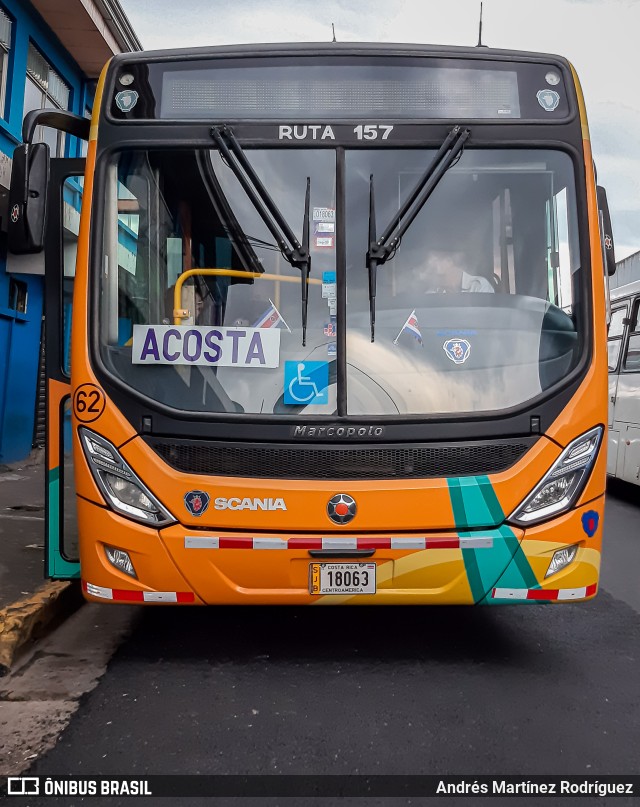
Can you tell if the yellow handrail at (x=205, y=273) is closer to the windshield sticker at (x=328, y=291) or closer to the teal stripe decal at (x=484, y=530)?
the windshield sticker at (x=328, y=291)

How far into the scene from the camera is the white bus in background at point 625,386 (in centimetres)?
1039

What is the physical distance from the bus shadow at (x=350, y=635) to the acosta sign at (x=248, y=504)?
3.01 feet

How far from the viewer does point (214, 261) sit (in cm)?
428

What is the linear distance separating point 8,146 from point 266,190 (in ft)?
26.2

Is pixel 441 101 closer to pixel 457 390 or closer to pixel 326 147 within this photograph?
pixel 326 147

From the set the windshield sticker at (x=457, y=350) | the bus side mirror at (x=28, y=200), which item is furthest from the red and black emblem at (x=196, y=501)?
the bus side mirror at (x=28, y=200)

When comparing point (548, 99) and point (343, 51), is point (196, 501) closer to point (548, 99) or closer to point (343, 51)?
point (343, 51)

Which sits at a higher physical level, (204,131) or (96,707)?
(204,131)

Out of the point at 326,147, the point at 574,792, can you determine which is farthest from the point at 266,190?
the point at 574,792

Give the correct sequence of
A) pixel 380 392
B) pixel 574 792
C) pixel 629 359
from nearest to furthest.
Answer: pixel 574 792
pixel 380 392
pixel 629 359

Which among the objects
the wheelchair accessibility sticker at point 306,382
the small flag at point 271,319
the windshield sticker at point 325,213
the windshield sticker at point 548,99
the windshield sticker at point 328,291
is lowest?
the wheelchair accessibility sticker at point 306,382

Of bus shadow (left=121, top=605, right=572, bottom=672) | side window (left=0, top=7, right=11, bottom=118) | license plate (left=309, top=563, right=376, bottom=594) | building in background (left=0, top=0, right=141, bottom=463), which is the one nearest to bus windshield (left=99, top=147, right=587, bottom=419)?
license plate (left=309, top=563, right=376, bottom=594)

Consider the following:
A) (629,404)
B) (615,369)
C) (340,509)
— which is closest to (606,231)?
(340,509)

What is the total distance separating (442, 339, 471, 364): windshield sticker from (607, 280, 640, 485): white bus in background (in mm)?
6786
